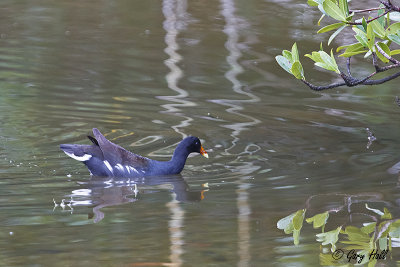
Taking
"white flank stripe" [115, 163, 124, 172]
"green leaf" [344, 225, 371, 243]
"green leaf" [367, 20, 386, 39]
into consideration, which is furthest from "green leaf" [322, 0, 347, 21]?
"white flank stripe" [115, 163, 124, 172]

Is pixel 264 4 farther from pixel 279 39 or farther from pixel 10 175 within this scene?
pixel 10 175

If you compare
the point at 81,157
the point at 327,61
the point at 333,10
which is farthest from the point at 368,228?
the point at 81,157

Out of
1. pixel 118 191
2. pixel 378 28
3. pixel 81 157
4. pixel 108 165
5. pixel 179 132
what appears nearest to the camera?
pixel 378 28

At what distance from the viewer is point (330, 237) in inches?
278

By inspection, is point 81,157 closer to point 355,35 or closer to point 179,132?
point 179,132

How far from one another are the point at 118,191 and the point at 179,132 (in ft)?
7.66

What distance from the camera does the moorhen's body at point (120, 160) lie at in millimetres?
9867

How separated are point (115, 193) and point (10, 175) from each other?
1.21m

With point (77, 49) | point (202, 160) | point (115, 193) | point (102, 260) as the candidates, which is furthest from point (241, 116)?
point (102, 260)

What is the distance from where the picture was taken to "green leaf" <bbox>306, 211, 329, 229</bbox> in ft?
24.6

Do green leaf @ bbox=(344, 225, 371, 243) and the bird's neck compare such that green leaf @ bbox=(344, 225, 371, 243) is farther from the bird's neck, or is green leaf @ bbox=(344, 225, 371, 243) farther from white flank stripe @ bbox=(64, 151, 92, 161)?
white flank stripe @ bbox=(64, 151, 92, 161)

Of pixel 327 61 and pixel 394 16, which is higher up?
pixel 394 16

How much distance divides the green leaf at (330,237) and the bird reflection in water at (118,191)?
5.60 ft

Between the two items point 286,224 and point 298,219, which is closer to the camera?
point 286,224
